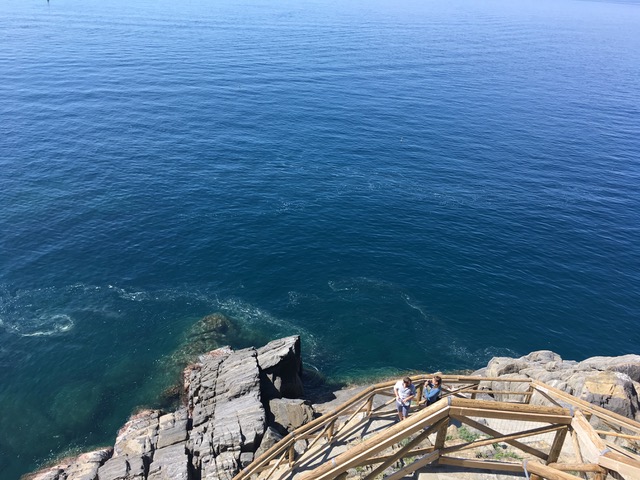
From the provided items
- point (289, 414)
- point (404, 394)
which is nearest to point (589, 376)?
point (404, 394)

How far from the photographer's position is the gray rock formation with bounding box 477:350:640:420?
3206 centimetres

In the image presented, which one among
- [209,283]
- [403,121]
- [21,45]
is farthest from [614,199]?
[21,45]

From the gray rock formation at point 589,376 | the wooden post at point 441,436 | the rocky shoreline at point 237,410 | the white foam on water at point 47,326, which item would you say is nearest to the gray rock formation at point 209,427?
the rocky shoreline at point 237,410

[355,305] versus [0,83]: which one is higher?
A: [0,83]

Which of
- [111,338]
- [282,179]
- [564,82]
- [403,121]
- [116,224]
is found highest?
[564,82]

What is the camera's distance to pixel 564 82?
143875 millimetres

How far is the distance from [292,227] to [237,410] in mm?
36608

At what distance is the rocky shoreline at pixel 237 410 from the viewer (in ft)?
116

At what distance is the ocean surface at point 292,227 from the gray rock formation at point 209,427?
4.40m

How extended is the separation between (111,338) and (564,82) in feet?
488

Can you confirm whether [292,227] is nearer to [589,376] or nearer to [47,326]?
[47,326]

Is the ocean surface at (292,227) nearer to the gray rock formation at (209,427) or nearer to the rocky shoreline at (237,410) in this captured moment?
the gray rock formation at (209,427)

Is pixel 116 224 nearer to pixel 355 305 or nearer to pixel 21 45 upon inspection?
pixel 355 305

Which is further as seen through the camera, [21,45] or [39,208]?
[21,45]
